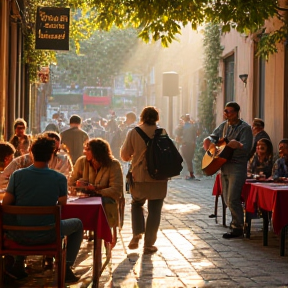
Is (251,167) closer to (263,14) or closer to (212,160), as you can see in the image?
(212,160)

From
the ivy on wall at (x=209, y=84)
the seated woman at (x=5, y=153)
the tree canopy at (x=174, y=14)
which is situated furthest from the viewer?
the ivy on wall at (x=209, y=84)

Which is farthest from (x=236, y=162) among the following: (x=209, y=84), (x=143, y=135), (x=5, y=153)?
(x=209, y=84)

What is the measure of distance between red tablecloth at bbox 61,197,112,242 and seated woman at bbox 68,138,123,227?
1.12 m

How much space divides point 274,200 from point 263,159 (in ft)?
8.42

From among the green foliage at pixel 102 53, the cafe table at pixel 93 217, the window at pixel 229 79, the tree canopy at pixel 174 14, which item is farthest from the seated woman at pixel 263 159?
the green foliage at pixel 102 53

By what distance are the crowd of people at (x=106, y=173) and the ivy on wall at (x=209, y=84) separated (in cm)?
1230

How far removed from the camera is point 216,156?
11438mm

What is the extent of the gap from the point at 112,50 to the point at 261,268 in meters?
46.5

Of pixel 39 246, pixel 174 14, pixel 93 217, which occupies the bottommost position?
pixel 39 246

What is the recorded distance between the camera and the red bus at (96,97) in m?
68.8

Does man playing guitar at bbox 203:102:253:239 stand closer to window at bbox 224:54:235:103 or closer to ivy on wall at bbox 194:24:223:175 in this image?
window at bbox 224:54:235:103

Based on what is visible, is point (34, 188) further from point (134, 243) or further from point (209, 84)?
point (209, 84)

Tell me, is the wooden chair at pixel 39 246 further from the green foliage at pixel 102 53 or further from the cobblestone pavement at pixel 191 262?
the green foliage at pixel 102 53

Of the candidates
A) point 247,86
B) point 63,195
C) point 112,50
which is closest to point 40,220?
point 63,195
